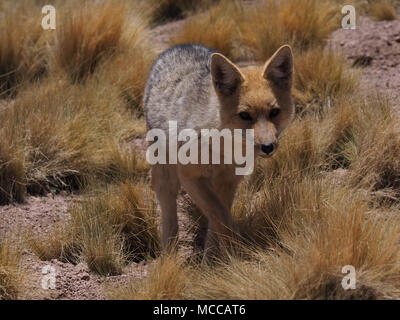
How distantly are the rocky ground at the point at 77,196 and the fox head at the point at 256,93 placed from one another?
1411 millimetres

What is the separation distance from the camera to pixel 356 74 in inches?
275

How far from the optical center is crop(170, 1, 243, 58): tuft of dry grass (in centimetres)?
802

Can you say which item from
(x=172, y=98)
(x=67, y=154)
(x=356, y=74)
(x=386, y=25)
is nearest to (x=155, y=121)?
(x=172, y=98)

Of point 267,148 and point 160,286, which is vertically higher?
point 267,148

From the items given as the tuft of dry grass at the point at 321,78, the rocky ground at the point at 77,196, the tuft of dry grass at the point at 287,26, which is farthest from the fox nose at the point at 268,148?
the tuft of dry grass at the point at 287,26

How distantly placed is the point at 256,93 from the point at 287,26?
362 cm

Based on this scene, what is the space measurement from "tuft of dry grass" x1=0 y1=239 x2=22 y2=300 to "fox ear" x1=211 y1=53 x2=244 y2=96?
1892 millimetres

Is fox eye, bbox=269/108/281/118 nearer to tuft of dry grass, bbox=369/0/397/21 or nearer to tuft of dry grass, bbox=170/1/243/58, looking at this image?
tuft of dry grass, bbox=170/1/243/58

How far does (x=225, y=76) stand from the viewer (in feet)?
15.2

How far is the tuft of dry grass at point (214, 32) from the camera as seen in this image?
26.3ft

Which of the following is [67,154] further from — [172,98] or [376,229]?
[376,229]

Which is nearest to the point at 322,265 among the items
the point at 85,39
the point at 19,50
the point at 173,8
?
the point at 85,39

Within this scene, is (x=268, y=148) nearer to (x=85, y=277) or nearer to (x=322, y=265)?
(x=322, y=265)

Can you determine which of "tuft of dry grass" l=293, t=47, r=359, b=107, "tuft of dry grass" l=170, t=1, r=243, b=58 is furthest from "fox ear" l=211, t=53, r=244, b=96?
"tuft of dry grass" l=170, t=1, r=243, b=58
